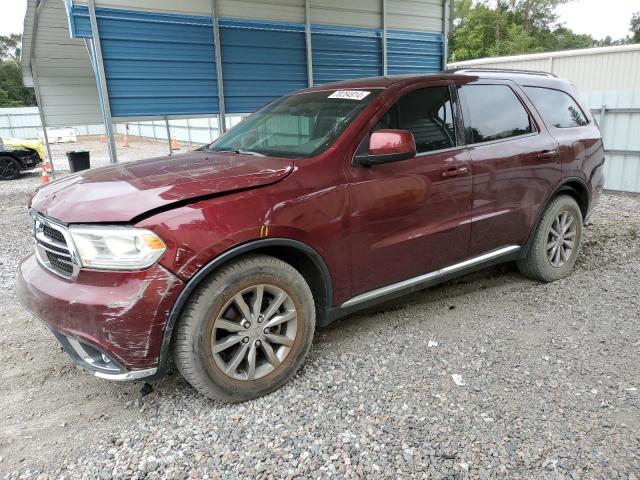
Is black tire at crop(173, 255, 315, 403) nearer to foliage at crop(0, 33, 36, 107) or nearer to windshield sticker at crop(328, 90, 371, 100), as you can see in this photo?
windshield sticker at crop(328, 90, 371, 100)

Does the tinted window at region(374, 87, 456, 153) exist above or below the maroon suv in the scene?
above

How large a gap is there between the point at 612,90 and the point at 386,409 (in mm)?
14107

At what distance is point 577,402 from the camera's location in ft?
8.97

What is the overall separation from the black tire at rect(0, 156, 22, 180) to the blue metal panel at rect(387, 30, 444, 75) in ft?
34.5

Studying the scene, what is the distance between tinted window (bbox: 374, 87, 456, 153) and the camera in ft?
11.0

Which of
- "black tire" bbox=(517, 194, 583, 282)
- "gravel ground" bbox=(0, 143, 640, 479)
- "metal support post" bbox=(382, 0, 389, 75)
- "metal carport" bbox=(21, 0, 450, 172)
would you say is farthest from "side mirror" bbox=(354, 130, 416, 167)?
"metal support post" bbox=(382, 0, 389, 75)


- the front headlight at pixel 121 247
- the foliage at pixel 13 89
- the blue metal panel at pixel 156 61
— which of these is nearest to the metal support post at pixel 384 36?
the blue metal panel at pixel 156 61

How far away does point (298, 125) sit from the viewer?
3.54m

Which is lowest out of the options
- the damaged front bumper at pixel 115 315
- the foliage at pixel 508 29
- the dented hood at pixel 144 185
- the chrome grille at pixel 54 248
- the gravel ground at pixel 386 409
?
the gravel ground at pixel 386 409

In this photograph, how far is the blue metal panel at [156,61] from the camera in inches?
248

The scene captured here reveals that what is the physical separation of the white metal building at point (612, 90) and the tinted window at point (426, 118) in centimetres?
678

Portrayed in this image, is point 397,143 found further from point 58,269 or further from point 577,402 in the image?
point 58,269

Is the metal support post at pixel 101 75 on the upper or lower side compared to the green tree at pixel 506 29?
lower

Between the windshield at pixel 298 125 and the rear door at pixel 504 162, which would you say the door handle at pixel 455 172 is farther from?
the windshield at pixel 298 125
